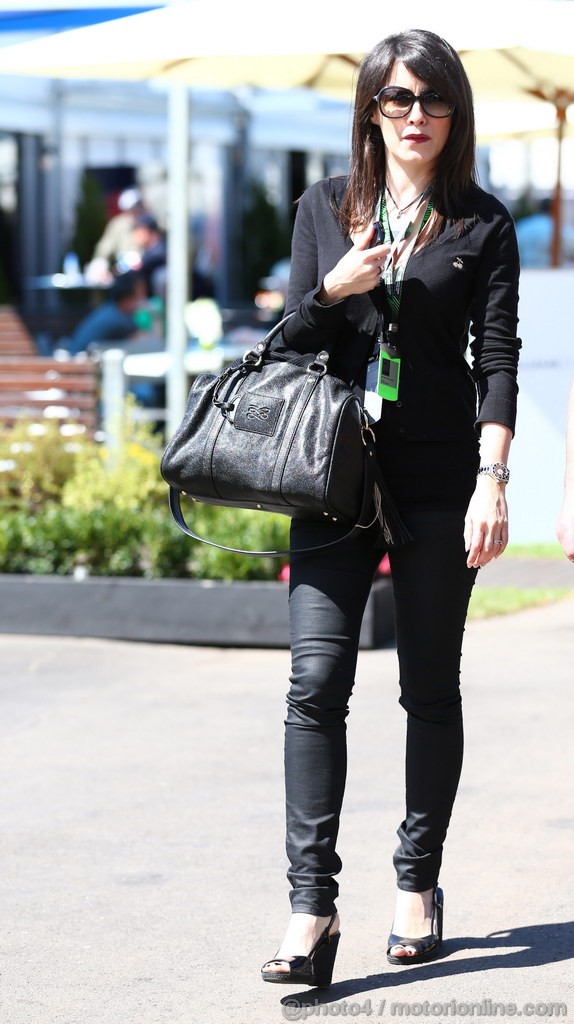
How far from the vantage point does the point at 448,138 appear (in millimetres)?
3125

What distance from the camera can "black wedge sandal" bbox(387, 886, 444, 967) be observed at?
324 centimetres

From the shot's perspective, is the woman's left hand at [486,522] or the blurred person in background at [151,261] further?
the blurred person in background at [151,261]

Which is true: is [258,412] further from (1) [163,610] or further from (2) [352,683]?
(1) [163,610]

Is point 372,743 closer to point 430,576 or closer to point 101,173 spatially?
point 430,576

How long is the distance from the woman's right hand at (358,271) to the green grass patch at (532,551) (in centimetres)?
582

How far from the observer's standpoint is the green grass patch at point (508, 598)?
7242mm

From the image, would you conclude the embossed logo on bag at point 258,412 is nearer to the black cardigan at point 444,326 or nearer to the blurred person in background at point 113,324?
the black cardigan at point 444,326

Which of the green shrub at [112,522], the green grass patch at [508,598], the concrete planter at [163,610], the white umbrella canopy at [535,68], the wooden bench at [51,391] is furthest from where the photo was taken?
the wooden bench at [51,391]

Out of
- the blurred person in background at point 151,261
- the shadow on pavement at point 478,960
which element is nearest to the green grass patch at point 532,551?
the blurred person in background at point 151,261

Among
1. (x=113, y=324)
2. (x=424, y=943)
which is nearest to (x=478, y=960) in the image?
(x=424, y=943)

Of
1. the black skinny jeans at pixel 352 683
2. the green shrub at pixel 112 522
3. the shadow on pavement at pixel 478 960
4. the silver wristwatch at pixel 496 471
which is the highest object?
the silver wristwatch at pixel 496 471

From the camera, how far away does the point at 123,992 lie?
3125mm

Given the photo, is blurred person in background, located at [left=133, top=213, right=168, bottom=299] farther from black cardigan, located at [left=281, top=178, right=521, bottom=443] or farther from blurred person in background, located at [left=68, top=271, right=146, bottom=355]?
black cardigan, located at [left=281, top=178, right=521, bottom=443]

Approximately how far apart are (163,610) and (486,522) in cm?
383
